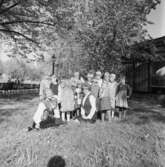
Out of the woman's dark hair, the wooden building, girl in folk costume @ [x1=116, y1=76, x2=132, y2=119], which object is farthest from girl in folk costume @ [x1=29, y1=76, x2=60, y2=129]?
the wooden building

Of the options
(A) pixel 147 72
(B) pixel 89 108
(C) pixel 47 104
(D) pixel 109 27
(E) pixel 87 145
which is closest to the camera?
(E) pixel 87 145

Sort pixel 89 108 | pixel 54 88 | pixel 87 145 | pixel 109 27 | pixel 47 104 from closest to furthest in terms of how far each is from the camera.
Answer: pixel 87 145 → pixel 47 104 → pixel 89 108 → pixel 54 88 → pixel 109 27

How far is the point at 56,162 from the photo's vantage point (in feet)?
10.1

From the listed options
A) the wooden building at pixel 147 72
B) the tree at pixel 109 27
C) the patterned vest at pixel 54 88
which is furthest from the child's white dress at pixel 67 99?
the wooden building at pixel 147 72

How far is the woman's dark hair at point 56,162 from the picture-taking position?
3.03m

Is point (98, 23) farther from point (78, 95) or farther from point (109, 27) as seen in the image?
point (78, 95)

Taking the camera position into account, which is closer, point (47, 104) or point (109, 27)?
point (47, 104)

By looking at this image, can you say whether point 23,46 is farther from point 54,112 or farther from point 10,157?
point 10,157

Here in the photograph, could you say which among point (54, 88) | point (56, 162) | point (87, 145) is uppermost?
point (54, 88)

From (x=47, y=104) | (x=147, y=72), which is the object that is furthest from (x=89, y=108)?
(x=147, y=72)

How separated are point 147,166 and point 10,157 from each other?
269 cm

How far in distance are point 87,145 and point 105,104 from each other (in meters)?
1.82

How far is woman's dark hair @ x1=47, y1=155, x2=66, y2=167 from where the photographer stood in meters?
3.03

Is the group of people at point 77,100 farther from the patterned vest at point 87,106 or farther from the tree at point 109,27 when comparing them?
the tree at point 109,27
